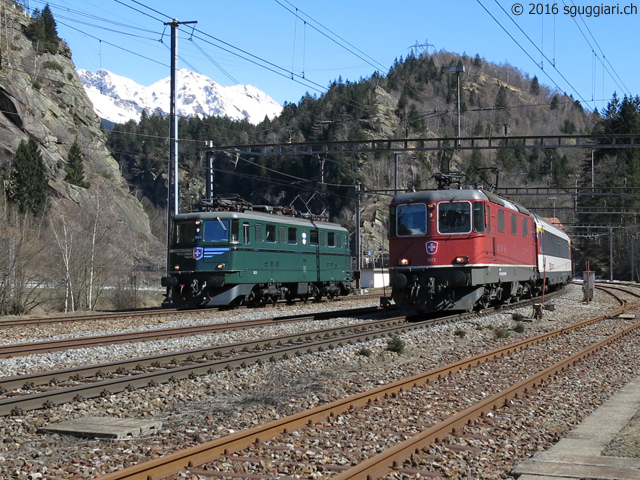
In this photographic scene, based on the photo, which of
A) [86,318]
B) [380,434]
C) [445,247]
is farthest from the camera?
[86,318]

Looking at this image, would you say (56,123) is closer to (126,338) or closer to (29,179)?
(29,179)

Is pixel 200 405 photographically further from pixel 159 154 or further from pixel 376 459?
pixel 159 154

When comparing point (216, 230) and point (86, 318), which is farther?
point (216, 230)

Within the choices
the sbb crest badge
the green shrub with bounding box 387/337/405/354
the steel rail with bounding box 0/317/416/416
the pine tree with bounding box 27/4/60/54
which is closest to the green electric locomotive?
the sbb crest badge

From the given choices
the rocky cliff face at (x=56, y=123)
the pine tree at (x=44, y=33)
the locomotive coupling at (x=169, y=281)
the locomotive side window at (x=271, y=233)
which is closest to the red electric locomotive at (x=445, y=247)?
the locomotive side window at (x=271, y=233)

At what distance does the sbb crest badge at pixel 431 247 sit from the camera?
830 inches

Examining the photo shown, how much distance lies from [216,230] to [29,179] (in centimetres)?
4523

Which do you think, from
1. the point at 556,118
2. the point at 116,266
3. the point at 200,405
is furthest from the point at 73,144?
the point at 556,118

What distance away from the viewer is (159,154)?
15012 cm

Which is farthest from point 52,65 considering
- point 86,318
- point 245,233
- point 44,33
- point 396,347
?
point 396,347

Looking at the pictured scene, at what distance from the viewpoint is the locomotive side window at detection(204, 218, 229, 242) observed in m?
24.7

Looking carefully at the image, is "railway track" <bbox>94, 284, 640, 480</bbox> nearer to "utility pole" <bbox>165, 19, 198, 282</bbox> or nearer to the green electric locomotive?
the green electric locomotive

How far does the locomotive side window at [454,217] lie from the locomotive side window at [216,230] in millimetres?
7166

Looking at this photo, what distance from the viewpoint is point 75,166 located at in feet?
244
